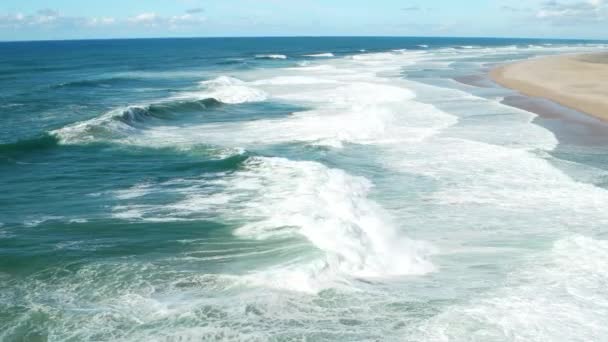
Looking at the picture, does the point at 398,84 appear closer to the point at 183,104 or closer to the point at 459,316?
the point at 183,104

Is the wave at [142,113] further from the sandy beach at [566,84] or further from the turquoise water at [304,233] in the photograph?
the sandy beach at [566,84]

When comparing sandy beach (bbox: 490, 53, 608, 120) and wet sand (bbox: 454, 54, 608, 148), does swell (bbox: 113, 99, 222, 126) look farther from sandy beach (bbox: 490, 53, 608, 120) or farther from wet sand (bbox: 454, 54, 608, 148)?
sandy beach (bbox: 490, 53, 608, 120)

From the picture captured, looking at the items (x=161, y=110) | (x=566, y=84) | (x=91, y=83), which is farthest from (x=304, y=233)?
(x=91, y=83)

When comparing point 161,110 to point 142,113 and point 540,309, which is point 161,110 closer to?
point 142,113

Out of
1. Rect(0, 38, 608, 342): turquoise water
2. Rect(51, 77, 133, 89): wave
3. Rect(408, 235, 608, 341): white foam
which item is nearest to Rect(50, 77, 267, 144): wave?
Rect(0, 38, 608, 342): turquoise water

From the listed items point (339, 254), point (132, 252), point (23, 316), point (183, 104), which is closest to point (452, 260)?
point (339, 254)

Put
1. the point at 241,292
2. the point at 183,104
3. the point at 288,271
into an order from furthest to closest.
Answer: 1. the point at 183,104
2. the point at 288,271
3. the point at 241,292

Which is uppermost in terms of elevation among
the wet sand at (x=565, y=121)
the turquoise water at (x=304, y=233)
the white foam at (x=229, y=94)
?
the wet sand at (x=565, y=121)

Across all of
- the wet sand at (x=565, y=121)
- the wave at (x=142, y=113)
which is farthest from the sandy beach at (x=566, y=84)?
the wave at (x=142, y=113)
